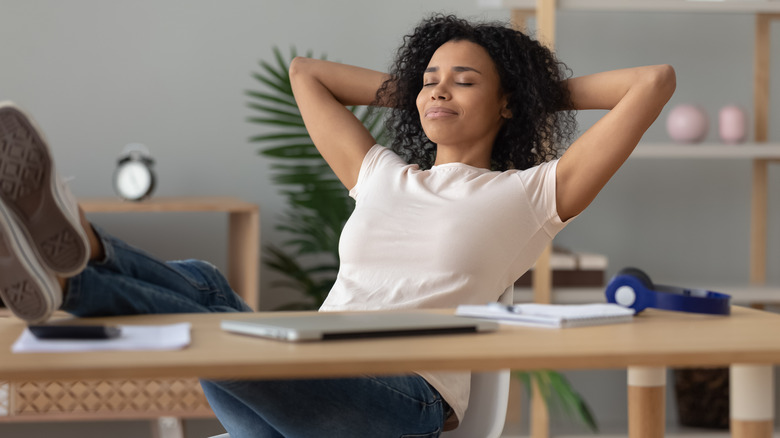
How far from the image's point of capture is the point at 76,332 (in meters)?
0.90

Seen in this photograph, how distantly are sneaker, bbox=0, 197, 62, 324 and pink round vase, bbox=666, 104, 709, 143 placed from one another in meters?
2.31

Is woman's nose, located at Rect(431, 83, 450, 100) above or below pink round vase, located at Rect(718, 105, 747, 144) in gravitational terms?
below

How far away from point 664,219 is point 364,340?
2519 mm

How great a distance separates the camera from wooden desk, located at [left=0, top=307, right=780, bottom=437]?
0.79 metres

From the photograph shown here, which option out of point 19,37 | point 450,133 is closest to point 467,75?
point 450,133

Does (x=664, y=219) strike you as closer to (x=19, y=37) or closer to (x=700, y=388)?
(x=700, y=388)

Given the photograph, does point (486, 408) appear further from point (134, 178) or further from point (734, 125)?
point (734, 125)

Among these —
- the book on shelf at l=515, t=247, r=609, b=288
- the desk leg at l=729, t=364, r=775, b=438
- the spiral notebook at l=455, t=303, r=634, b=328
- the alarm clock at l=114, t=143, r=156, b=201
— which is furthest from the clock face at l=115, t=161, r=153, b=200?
the desk leg at l=729, t=364, r=775, b=438

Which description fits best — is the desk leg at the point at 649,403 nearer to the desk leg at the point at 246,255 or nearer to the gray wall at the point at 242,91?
the desk leg at the point at 246,255

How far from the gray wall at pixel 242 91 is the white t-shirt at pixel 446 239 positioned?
1480 millimetres

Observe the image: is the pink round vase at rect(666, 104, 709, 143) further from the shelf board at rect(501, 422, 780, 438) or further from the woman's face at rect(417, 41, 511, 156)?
the woman's face at rect(417, 41, 511, 156)

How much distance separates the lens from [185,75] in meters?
3.05

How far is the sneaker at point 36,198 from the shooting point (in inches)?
38.7

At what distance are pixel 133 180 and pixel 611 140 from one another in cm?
157
